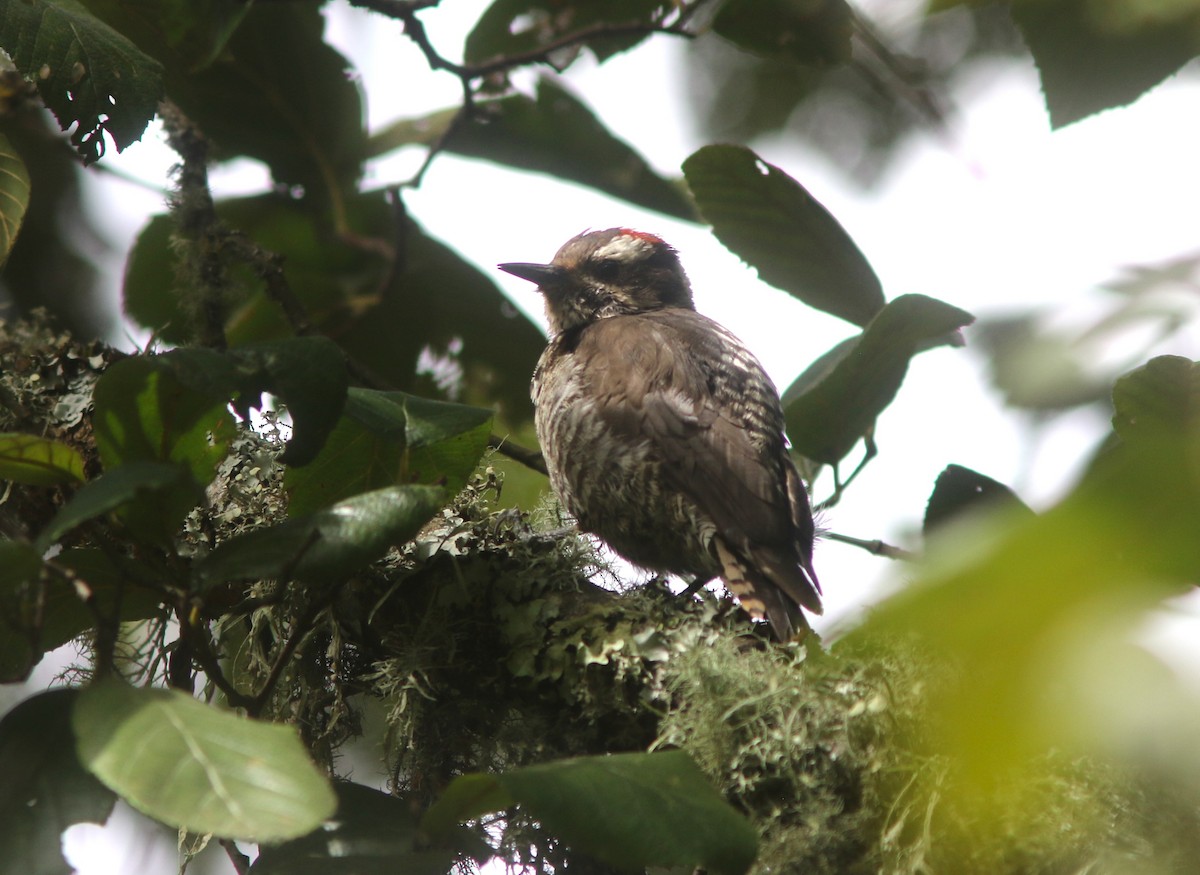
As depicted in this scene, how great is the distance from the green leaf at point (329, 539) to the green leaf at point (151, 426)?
0.44 ft

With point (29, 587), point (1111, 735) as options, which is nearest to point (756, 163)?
point (29, 587)

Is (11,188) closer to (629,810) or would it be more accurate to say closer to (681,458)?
(681,458)

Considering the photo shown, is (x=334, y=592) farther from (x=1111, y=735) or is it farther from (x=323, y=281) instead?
(x=323, y=281)

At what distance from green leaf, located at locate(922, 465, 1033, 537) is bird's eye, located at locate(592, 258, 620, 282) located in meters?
2.07

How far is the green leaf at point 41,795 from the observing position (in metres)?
1.41

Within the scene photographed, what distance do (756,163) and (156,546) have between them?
165 centimetres

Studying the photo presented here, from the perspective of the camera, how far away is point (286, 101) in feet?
10.9

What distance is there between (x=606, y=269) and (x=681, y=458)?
1452 mm

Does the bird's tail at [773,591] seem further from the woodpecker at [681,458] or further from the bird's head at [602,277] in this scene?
the bird's head at [602,277]

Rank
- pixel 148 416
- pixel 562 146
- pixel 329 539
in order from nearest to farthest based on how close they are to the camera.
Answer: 1. pixel 329 539
2. pixel 148 416
3. pixel 562 146

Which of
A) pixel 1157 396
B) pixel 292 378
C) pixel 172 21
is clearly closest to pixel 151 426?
pixel 292 378

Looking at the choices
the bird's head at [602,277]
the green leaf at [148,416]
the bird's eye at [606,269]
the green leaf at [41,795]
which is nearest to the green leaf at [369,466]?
the green leaf at [148,416]

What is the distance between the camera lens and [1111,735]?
0.56 meters

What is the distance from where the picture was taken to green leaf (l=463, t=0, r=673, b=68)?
3.20 meters
